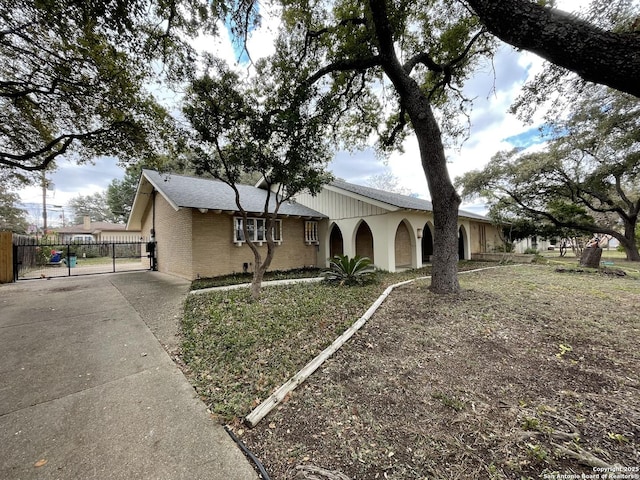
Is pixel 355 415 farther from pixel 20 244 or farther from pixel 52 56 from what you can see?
pixel 20 244

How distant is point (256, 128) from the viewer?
573cm

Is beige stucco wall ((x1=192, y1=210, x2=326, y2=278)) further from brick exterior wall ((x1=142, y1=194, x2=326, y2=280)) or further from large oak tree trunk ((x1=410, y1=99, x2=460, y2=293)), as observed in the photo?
large oak tree trunk ((x1=410, y1=99, x2=460, y2=293))

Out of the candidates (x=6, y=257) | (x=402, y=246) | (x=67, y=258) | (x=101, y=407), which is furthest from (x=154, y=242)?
(x=402, y=246)

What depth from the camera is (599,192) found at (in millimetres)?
15336

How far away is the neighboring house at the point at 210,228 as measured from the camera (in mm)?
9078

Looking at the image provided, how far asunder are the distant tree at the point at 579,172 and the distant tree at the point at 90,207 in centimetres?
5833

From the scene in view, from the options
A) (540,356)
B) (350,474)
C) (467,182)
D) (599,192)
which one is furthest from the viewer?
A: (467,182)

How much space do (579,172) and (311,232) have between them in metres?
17.3

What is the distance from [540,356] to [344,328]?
2.68 m

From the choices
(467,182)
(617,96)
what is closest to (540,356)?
(617,96)

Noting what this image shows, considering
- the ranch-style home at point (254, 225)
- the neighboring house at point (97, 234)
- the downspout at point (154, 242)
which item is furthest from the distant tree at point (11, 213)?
the downspout at point (154, 242)

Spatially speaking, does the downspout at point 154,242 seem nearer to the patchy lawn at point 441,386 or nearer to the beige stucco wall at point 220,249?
the beige stucco wall at point 220,249

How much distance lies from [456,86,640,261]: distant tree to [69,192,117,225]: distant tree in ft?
191

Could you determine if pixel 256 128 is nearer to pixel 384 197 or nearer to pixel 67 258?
pixel 384 197
